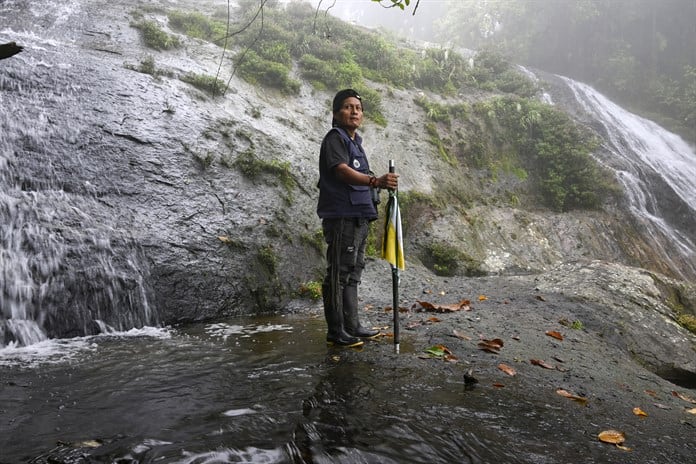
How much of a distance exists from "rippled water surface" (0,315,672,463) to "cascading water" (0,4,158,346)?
928 mm

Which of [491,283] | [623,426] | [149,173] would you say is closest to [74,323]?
[149,173]

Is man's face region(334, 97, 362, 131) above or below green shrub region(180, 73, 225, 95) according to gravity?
below

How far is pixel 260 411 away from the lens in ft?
9.34

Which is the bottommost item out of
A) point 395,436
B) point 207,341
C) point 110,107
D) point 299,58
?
point 207,341

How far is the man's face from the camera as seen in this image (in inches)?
172

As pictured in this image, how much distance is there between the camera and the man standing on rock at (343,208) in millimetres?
4230

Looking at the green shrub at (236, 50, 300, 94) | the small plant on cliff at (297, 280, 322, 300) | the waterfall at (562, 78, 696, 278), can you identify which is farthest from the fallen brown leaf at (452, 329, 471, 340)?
the waterfall at (562, 78, 696, 278)

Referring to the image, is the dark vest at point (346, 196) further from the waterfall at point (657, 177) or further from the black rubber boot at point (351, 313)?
the waterfall at point (657, 177)

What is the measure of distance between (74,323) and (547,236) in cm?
1181

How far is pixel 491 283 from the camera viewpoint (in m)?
8.98

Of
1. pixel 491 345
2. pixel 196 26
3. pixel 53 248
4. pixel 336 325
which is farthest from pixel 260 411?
pixel 196 26

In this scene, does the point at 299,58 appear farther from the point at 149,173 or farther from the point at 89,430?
the point at 89,430

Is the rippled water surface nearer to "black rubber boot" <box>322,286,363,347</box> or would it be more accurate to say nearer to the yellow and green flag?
"black rubber boot" <box>322,286,363,347</box>

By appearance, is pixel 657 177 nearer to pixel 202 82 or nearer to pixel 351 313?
pixel 202 82
